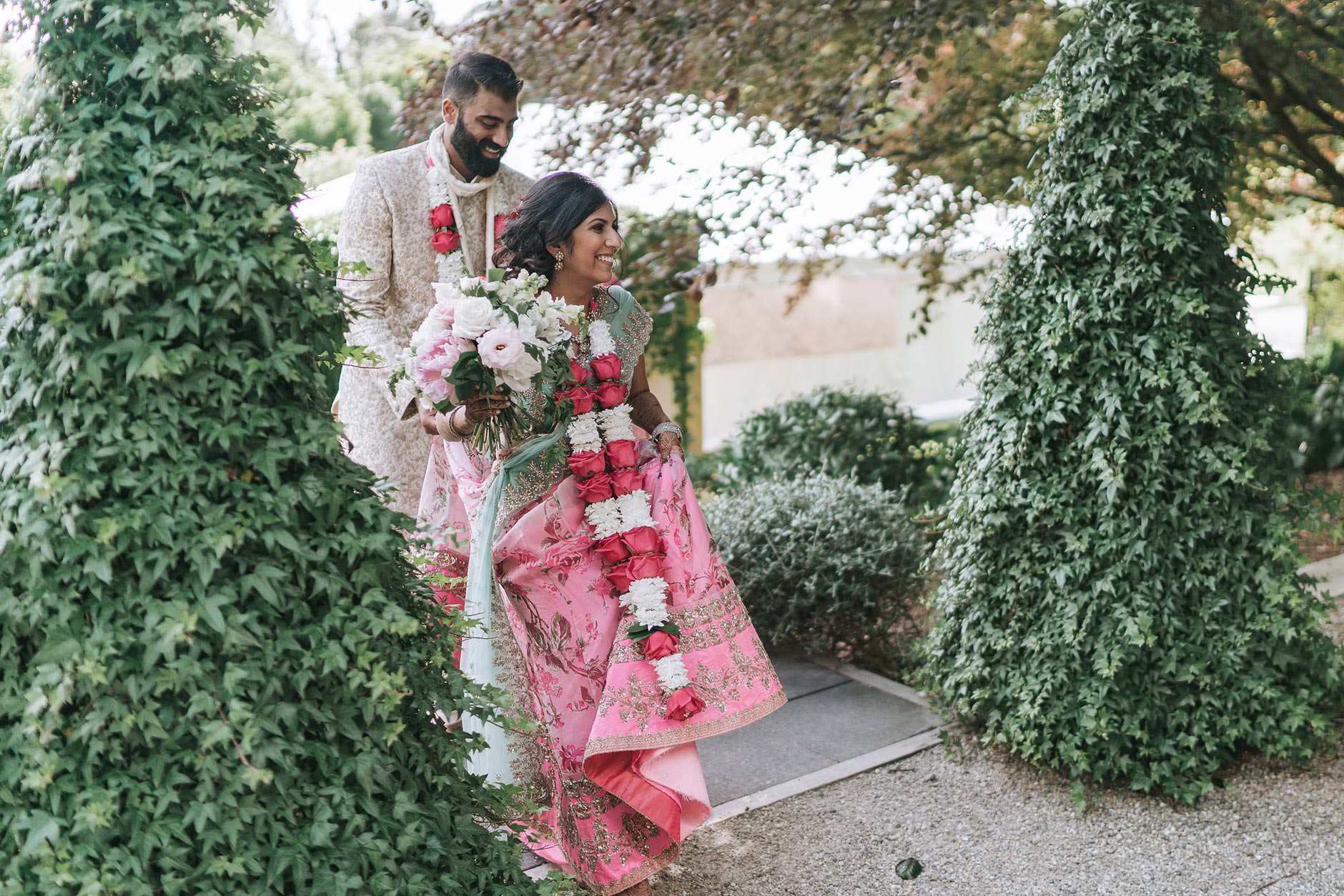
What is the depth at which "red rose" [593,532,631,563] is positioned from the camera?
3.19 m

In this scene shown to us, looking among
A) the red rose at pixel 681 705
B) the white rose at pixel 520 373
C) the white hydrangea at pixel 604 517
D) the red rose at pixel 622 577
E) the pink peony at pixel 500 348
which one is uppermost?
the pink peony at pixel 500 348

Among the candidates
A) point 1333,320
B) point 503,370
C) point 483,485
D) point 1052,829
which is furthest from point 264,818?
point 1333,320

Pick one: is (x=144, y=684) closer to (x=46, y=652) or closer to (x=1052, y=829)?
(x=46, y=652)

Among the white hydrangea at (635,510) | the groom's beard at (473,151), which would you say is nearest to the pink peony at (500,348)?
the white hydrangea at (635,510)

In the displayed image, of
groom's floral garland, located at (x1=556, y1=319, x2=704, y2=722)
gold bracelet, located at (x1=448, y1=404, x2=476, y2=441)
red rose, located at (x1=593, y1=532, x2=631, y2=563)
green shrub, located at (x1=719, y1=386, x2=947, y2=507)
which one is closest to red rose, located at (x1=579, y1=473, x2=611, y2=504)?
groom's floral garland, located at (x1=556, y1=319, x2=704, y2=722)

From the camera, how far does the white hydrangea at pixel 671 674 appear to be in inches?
120

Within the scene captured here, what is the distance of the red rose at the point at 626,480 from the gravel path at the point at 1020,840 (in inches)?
47.1

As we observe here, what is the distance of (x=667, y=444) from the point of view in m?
3.38

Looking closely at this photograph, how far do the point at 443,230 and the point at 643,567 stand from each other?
55.7 inches

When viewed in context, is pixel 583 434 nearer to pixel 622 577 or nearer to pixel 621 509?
pixel 621 509

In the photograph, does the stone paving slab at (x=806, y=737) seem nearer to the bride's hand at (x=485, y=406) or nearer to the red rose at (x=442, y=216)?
the bride's hand at (x=485, y=406)

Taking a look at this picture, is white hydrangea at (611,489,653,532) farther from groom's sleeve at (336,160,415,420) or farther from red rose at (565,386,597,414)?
groom's sleeve at (336,160,415,420)

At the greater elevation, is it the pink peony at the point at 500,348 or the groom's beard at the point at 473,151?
the groom's beard at the point at 473,151

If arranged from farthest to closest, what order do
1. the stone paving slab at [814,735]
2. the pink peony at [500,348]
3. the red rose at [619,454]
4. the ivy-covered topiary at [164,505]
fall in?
the stone paving slab at [814,735] → the red rose at [619,454] → the pink peony at [500,348] → the ivy-covered topiary at [164,505]
